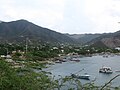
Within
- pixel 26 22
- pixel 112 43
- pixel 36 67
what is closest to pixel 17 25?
pixel 26 22

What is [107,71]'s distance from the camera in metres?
48.8

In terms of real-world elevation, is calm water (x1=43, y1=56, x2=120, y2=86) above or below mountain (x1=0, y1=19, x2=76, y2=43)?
below

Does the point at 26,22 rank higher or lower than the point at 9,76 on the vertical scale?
higher

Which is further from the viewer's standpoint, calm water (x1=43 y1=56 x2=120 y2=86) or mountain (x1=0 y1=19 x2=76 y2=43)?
mountain (x1=0 y1=19 x2=76 y2=43)

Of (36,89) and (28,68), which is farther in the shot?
(28,68)

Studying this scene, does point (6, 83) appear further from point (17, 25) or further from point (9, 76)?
point (17, 25)

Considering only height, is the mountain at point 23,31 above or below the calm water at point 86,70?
above

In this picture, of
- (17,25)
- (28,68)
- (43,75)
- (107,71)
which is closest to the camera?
(43,75)

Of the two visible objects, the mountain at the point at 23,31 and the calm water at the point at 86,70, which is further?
the mountain at the point at 23,31

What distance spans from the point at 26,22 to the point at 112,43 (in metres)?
65.4

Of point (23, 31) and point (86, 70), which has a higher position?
point (23, 31)

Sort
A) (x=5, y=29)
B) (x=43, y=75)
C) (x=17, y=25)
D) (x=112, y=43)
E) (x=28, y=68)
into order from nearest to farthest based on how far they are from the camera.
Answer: (x=43, y=75) → (x=28, y=68) → (x=112, y=43) → (x=5, y=29) → (x=17, y=25)

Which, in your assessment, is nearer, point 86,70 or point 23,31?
point 86,70

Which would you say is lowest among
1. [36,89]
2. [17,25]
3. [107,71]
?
[107,71]
